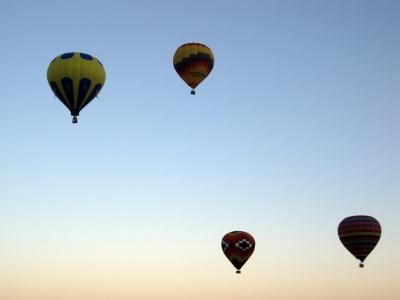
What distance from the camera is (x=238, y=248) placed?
60.4m

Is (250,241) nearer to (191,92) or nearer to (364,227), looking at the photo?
(364,227)

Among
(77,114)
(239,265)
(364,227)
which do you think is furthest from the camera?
(239,265)

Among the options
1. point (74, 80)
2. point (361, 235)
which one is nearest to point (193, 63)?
point (74, 80)

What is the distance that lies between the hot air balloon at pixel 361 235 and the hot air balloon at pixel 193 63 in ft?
60.1

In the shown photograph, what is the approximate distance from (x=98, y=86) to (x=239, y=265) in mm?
22893

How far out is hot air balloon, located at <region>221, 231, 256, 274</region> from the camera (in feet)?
198

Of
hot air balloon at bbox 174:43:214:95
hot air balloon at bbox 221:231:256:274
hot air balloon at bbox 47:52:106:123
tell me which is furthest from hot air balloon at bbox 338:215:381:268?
hot air balloon at bbox 47:52:106:123

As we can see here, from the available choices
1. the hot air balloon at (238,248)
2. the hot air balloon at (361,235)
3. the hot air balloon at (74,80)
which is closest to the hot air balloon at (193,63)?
the hot air balloon at (74,80)

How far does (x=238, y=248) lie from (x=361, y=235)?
12.1 meters

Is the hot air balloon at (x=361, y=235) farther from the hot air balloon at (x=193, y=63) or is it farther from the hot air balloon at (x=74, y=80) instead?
the hot air balloon at (x=74, y=80)

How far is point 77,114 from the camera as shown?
48.2 metres

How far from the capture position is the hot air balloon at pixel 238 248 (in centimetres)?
6047

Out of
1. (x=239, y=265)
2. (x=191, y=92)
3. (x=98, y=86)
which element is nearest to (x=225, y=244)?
(x=239, y=265)

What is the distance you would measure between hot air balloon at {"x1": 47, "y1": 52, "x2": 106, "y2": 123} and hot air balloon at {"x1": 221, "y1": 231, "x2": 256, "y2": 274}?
20.9m
